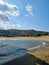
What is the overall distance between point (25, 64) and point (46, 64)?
1.63 metres

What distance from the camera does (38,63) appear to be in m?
16.0

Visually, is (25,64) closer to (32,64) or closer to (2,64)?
(32,64)

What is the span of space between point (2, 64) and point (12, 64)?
0.77 m

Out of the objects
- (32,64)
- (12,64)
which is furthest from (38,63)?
(12,64)

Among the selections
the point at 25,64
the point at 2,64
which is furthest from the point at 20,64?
the point at 2,64

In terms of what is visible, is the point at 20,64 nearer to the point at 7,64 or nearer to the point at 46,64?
the point at 7,64

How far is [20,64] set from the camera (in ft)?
50.9

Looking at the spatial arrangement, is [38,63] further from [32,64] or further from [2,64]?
[2,64]

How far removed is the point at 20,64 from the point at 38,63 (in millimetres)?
1499

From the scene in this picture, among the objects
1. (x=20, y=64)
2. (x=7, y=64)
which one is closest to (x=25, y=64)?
(x=20, y=64)

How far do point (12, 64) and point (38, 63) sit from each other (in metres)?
2.07

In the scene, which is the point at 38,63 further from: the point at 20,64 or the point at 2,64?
the point at 2,64

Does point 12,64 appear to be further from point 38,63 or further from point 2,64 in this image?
point 38,63

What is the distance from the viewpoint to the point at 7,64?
1559 cm
